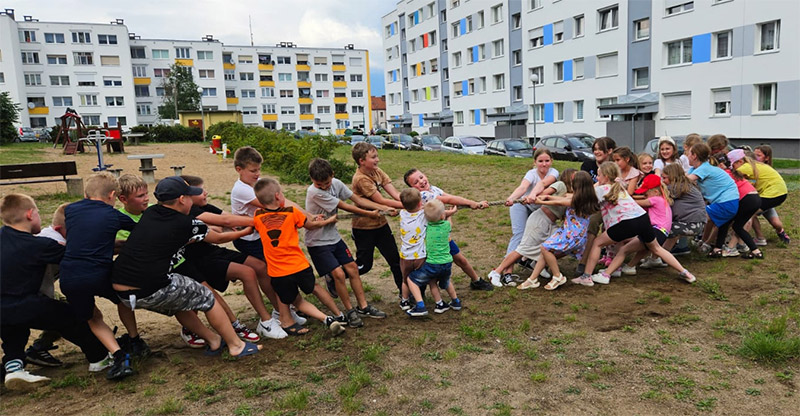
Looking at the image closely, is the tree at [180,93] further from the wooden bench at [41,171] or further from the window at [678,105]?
the wooden bench at [41,171]

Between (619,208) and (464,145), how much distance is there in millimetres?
23951

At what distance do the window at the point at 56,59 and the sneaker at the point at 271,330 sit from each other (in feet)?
265

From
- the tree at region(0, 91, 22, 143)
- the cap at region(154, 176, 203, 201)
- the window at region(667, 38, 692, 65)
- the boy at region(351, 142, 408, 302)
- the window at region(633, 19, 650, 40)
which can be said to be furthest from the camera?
the tree at region(0, 91, 22, 143)

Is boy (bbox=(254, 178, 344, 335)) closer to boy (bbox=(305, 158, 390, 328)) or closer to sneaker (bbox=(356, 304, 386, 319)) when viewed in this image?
boy (bbox=(305, 158, 390, 328))

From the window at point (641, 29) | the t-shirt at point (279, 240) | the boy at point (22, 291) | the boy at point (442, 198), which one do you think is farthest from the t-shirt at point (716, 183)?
the window at point (641, 29)

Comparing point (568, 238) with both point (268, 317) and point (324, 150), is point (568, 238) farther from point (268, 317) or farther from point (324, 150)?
point (324, 150)

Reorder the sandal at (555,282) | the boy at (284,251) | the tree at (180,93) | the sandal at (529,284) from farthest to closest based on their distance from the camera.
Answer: the tree at (180,93), the sandal at (529,284), the sandal at (555,282), the boy at (284,251)

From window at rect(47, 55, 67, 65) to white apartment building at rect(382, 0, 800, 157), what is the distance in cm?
4809

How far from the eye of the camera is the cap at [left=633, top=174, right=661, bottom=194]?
6457 mm

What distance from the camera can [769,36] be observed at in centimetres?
2541

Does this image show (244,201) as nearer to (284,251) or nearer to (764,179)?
(284,251)

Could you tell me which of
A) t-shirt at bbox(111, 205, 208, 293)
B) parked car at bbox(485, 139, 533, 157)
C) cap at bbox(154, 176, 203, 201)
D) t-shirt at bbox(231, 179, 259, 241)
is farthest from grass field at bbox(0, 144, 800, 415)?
parked car at bbox(485, 139, 533, 157)

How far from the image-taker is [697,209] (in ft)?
21.8

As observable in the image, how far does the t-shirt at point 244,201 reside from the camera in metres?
5.09
